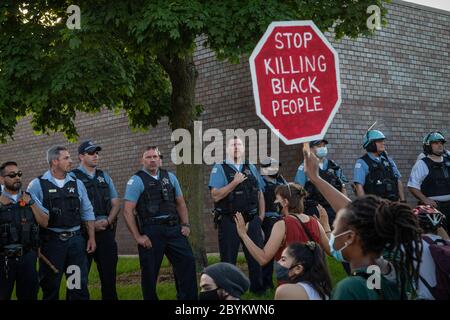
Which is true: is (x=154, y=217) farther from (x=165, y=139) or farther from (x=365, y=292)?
(x=165, y=139)

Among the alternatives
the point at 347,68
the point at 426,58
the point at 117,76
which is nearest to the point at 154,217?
the point at 117,76

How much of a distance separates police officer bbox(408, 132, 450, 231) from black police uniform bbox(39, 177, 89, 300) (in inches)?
188

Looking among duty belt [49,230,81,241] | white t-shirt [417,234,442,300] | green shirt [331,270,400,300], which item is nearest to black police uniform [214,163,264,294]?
duty belt [49,230,81,241]

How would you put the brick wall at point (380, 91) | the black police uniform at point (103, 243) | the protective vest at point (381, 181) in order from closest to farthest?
the black police uniform at point (103, 243)
the protective vest at point (381, 181)
the brick wall at point (380, 91)

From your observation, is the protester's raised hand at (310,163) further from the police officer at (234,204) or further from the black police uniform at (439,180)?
the black police uniform at (439,180)

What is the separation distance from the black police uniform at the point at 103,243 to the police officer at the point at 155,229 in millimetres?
672

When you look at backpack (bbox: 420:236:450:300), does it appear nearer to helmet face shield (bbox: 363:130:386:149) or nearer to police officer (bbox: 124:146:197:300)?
police officer (bbox: 124:146:197:300)

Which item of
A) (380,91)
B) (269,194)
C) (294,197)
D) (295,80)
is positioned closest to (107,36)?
(269,194)

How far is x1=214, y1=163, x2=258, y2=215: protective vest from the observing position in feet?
26.8

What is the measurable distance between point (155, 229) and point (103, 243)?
97 cm

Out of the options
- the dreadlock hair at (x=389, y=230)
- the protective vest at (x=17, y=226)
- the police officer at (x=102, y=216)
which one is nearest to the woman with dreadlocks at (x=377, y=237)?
the dreadlock hair at (x=389, y=230)

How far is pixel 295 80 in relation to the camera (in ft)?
9.83

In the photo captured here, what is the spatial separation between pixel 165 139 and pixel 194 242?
567 centimetres

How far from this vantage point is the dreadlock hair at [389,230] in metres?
2.94
